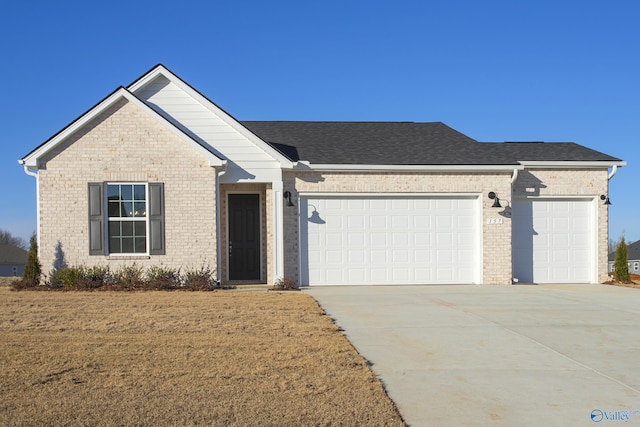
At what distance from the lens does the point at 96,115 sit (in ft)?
47.6

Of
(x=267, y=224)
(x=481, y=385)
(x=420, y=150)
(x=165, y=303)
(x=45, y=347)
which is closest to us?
(x=481, y=385)

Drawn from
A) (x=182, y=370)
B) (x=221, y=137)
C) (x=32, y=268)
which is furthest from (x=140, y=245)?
(x=182, y=370)

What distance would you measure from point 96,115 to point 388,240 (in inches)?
311

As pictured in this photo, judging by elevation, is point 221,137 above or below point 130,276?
above

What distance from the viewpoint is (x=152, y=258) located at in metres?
14.7

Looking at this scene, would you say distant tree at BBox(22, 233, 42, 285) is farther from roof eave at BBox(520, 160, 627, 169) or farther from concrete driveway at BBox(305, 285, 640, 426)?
roof eave at BBox(520, 160, 627, 169)

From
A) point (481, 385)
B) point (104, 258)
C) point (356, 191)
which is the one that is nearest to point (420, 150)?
point (356, 191)

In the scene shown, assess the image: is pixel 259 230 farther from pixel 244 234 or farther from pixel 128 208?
pixel 128 208

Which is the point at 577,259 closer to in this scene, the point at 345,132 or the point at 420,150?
the point at 420,150

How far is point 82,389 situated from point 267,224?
1037 cm

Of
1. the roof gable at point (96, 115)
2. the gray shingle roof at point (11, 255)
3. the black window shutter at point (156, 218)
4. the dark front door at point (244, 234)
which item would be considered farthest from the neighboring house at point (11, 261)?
the black window shutter at point (156, 218)

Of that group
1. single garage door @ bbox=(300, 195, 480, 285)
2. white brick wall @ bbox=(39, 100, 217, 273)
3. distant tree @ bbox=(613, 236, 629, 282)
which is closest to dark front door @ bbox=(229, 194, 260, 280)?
single garage door @ bbox=(300, 195, 480, 285)

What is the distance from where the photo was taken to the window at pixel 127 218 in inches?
577

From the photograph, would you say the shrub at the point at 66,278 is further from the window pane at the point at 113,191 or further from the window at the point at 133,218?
the window pane at the point at 113,191
